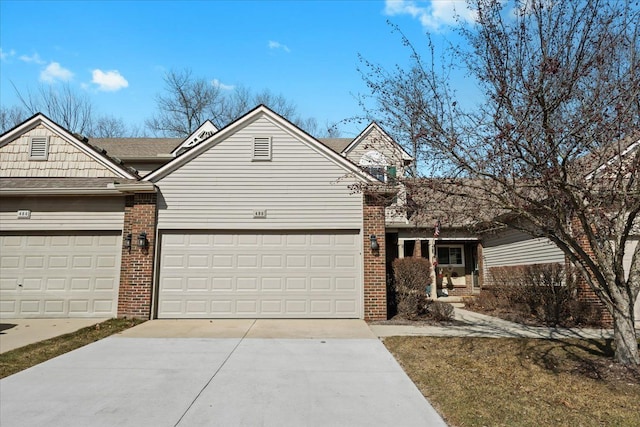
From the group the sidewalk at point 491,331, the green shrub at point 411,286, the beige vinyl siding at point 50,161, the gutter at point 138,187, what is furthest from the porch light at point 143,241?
the green shrub at point 411,286

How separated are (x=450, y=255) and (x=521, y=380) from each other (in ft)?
46.7

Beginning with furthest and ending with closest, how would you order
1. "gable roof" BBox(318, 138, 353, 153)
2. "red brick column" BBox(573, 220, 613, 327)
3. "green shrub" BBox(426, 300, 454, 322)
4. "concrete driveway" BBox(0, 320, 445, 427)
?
"gable roof" BBox(318, 138, 353, 153) → "green shrub" BBox(426, 300, 454, 322) → "red brick column" BBox(573, 220, 613, 327) → "concrete driveway" BBox(0, 320, 445, 427)

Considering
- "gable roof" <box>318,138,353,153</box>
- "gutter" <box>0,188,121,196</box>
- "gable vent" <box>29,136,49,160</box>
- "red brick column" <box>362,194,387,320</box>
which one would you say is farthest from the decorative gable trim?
"red brick column" <box>362,194,387,320</box>

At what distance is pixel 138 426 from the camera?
13.9 feet

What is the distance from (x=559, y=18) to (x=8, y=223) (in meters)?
13.5

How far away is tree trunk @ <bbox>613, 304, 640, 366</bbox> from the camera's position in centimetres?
611

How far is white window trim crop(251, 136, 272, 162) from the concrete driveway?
4.97 m

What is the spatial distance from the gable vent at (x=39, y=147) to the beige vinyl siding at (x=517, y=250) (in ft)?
48.1

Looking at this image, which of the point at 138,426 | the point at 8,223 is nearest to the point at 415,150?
the point at 138,426

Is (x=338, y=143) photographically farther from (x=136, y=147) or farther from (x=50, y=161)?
(x=50, y=161)

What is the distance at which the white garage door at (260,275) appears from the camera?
10.7 metres

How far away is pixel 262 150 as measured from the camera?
444 inches

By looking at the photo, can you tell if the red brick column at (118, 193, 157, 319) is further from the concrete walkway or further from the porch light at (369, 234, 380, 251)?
the porch light at (369, 234, 380, 251)

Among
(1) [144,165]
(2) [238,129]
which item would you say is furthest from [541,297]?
(1) [144,165]
